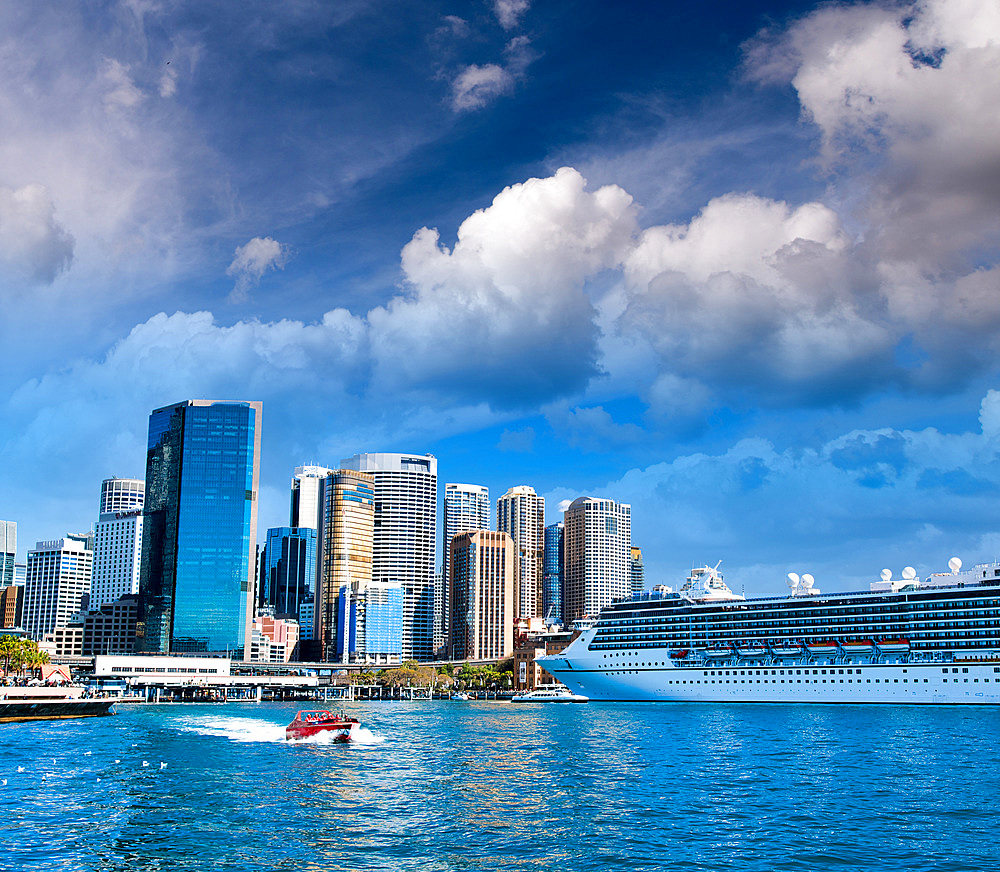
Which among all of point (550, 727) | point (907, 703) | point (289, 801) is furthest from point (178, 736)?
point (907, 703)

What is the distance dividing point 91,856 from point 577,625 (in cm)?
14249

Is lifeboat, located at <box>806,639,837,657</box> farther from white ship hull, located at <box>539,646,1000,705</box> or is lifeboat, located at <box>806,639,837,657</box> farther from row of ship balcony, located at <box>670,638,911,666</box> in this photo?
→ white ship hull, located at <box>539,646,1000,705</box>

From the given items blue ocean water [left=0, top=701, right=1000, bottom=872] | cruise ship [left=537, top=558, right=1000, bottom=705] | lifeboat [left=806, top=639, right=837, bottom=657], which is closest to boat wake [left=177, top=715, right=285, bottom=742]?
blue ocean water [left=0, top=701, right=1000, bottom=872]

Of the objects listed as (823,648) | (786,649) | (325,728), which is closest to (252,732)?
(325,728)

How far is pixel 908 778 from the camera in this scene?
63.1 m

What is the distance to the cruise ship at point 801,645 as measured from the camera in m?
142

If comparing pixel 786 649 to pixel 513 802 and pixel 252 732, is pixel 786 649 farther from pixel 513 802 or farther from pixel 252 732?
pixel 513 802

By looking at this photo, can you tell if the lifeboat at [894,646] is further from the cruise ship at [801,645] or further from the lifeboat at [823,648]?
the lifeboat at [823,648]

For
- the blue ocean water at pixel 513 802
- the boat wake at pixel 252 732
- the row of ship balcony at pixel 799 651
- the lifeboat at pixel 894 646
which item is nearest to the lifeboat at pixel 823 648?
the row of ship balcony at pixel 799 651

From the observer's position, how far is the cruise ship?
142m

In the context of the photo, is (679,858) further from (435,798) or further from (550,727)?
(550,727)

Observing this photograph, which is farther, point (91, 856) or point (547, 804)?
point (547, 804)

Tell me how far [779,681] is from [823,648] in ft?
28.9

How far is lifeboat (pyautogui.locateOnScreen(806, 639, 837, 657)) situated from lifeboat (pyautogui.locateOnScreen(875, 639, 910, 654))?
277 inches
